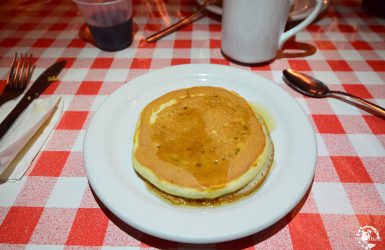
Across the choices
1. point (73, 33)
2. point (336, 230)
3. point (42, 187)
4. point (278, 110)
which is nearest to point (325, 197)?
point (336, 230)

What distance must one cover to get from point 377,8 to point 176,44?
1043 mm

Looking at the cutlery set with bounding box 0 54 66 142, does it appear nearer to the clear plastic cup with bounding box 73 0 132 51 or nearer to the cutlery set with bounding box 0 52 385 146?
the cutlery set with bounding box 0 52 385 146

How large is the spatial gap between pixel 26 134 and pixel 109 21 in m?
0.61

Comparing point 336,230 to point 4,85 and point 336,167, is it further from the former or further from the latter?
point 4,85

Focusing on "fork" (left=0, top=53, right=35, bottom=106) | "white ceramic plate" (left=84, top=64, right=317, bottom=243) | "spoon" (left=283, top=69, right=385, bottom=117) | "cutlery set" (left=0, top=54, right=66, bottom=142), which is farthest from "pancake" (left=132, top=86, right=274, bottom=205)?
"fork" (left=0, top=53, right=35, bottom=106)

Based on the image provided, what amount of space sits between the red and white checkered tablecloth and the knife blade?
4 centimetres

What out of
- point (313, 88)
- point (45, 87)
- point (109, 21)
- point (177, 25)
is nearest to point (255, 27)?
point (313, 88)

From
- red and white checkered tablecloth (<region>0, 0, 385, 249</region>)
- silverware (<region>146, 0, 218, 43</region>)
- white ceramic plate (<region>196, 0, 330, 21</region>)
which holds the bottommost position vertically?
red and white checkered tablecloth (<region>0, 0, 385, 249</region>)

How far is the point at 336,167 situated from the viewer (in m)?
0.71

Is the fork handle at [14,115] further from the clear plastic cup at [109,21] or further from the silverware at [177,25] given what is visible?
the silverware at [177,25]

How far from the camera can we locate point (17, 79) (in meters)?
0.96

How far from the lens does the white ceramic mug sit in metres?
0.91

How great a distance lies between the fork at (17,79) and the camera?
91 centimetres

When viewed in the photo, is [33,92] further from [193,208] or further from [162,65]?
[193,208]
